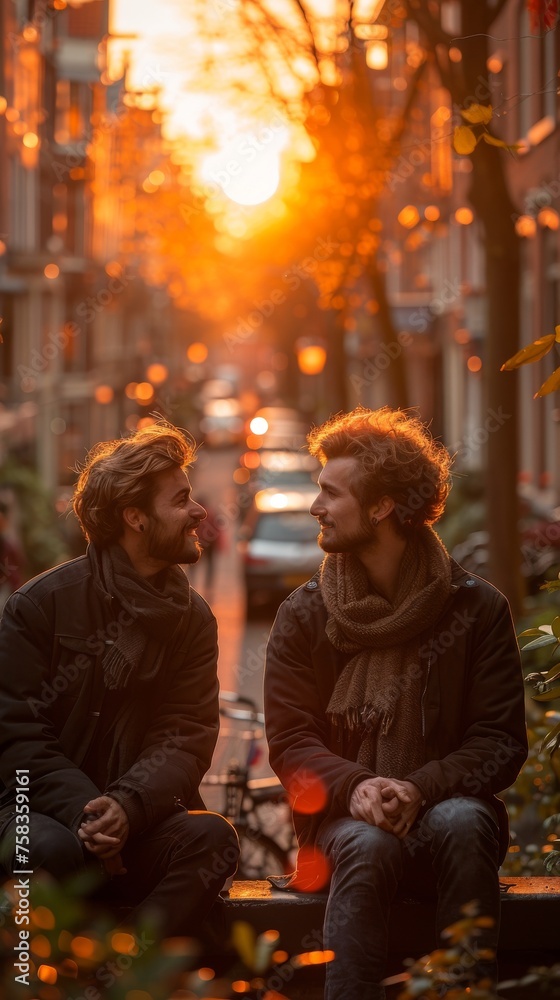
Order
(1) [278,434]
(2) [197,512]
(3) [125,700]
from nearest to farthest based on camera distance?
1. (3) [125,700]
2. (2) [197,512]
3. (1) [278,434]

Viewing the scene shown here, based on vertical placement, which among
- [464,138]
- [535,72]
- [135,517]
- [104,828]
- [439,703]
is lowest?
[104,828]

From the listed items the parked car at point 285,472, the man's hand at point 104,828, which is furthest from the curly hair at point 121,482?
the parked car at point 285,472

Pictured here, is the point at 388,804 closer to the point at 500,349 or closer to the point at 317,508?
the point at 317,508

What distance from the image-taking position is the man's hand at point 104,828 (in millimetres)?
3402

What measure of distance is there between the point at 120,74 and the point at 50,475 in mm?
22926

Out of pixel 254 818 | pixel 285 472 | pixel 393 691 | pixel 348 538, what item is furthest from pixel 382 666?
pixel 285 472

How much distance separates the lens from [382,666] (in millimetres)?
3658

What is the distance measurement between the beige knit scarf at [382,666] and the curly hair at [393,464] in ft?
0.62

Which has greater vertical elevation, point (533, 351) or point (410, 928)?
point (533, 351)

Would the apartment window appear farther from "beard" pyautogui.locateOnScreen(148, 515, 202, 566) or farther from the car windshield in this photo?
"beard" pyautogui.locateOnScreen(148, 515, 202, 566)

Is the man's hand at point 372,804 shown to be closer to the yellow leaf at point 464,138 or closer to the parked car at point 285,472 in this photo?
the yellow leaf at point 464,138

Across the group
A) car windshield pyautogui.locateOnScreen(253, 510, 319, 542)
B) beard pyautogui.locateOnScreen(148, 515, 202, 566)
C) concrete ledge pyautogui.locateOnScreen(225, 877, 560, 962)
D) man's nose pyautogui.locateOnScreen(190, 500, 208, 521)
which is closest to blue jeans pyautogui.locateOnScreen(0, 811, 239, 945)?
concrete ledge pyautogui.locateOnScreen(225, 877, 560, 962)

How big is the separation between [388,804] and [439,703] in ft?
1.15

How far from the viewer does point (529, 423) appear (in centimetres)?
2288
